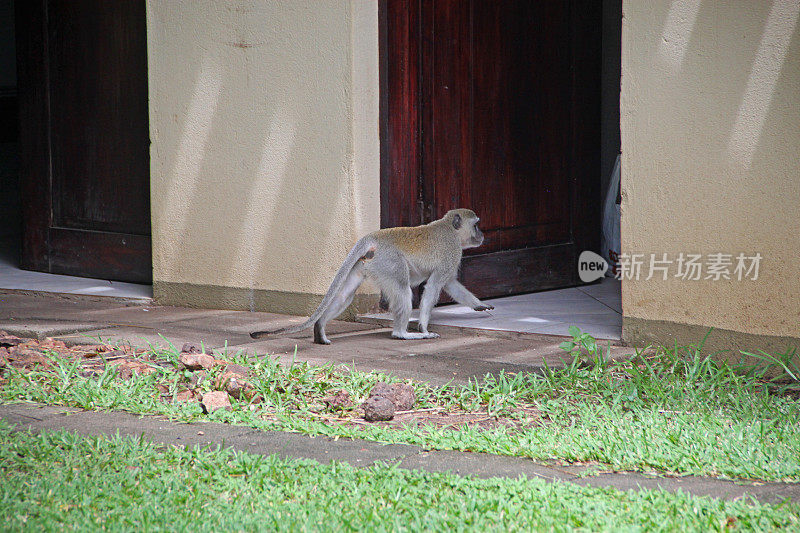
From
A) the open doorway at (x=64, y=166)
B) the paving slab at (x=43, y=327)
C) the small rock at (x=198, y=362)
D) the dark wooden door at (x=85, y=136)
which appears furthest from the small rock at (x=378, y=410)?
the dark wooden door at (x=85, y=136)

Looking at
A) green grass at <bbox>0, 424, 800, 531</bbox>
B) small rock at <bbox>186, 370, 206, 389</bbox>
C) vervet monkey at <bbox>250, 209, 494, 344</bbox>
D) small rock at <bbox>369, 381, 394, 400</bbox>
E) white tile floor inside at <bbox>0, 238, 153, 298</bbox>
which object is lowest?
white tile floor inside at <bbox>0, 238, 153, 298</bbox>

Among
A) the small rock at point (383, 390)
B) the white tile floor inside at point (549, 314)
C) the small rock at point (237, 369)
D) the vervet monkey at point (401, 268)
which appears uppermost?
the vervet monkey at point (401, 268)

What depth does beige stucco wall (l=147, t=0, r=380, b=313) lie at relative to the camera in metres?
6.78

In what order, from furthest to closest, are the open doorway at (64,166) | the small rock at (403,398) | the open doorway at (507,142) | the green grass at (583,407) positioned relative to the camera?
the open doorway at (64,166) < the open doorway at (507,142) < the small rock at (403,398) < the green grass at (583,407)

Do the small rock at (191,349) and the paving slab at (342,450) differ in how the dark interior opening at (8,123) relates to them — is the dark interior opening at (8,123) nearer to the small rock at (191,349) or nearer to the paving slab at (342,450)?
the small rock at (191,349)

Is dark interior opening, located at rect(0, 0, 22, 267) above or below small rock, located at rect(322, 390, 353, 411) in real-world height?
above

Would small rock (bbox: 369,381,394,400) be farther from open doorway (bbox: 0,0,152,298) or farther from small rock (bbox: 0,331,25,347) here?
open doorway (bbox: 0,0,152,298)

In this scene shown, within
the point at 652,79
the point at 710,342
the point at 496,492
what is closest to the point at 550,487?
the point at 496,492

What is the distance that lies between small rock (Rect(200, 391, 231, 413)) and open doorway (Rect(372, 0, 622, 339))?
7.97 feet

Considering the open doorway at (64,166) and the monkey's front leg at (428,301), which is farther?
the open doorway at (64,166)

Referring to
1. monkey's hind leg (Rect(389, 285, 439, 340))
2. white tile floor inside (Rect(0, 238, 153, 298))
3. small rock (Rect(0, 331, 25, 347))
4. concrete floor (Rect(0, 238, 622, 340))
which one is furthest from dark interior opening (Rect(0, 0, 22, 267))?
monkey's hind leg (Rect(389, 285, 439, 340))

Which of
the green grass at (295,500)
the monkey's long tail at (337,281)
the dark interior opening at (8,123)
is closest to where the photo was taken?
the green grass at (295,500)

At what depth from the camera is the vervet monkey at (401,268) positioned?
617 centimetres

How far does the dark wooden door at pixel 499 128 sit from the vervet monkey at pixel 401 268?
60 centimetres
